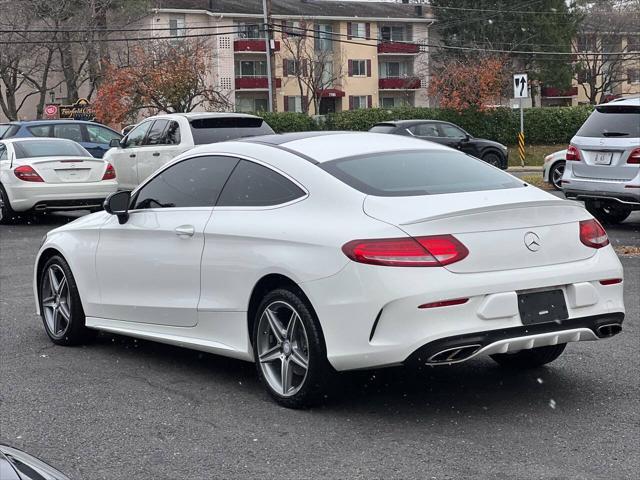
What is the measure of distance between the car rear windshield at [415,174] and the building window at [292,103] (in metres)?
66.9

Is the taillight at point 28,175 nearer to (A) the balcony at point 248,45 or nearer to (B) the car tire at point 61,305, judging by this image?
(B) the car tire at point 61,305

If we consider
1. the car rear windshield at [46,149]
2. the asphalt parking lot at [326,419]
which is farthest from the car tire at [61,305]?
the car rear windshield at [46,149]

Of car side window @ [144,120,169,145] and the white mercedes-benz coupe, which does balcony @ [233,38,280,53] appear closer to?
car side window @ [144,120,169,145]

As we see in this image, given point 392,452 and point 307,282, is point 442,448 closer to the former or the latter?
point 392,452

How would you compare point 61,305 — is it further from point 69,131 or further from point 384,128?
point 384,128

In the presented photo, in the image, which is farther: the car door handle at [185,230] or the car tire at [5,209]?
the car tire at [5,209]

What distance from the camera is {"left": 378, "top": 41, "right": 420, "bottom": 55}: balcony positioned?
7438cm

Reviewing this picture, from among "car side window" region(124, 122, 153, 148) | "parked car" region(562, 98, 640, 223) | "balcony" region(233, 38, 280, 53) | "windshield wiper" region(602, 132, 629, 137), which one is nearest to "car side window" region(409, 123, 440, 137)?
"car side window" region(124, 122, 153, 148)

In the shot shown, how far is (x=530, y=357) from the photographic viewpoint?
21.5ft

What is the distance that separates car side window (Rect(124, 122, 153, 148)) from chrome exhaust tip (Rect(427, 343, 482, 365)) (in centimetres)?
1444

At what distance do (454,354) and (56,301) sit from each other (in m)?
3.70

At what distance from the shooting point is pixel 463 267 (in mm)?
5262

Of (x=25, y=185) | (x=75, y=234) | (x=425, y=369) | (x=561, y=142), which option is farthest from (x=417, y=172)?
(x=561, y=142)

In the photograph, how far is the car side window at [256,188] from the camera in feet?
19.7
